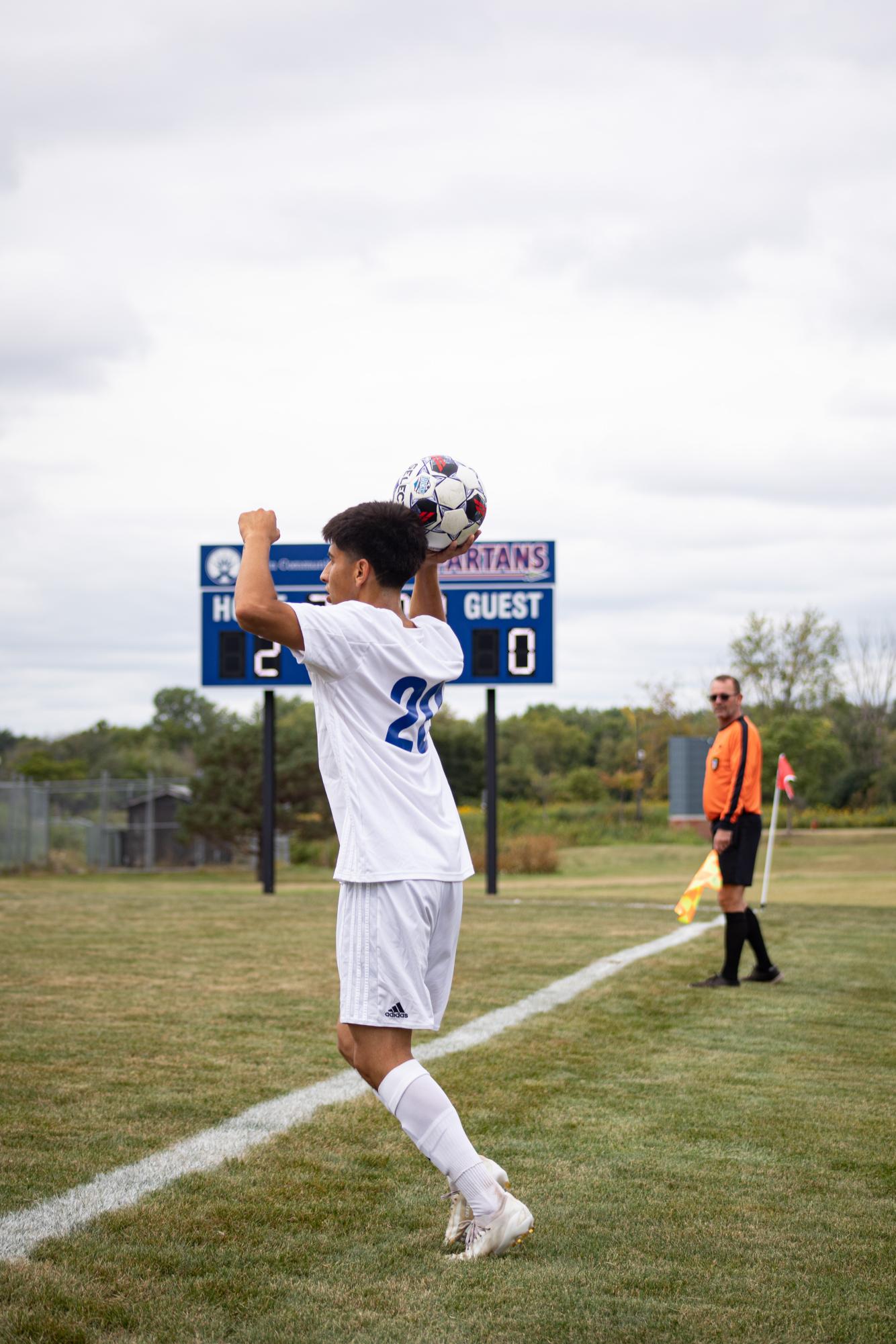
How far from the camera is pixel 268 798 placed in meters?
19.9

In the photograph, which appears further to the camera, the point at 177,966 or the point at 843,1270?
the point at 177,966

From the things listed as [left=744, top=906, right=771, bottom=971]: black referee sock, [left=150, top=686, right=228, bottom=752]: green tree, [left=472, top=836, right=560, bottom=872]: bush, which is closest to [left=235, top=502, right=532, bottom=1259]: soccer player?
[left=744, top=906, right=771, bottom=971]: black referee sock

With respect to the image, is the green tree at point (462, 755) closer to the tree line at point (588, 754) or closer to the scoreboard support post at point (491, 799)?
the tree line at point (588, 754)

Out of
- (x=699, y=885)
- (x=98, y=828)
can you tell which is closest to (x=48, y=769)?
(x=98, y=828)

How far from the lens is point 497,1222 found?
3287mm

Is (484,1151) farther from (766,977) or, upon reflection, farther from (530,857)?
(530,857)

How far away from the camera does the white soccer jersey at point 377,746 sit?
10.9ft

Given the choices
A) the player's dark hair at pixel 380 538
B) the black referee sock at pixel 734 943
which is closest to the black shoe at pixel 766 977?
the black referee sock at pixel 734 943

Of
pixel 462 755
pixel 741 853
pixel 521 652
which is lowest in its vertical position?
pixel 741 853

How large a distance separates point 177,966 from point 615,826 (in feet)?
126

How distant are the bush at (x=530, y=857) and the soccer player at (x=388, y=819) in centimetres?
2811

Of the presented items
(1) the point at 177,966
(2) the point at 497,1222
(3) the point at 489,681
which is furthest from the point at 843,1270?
(3) the point at 489,681

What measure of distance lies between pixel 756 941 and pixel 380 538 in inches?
253

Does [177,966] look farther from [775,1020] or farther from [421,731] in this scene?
[421,731]
